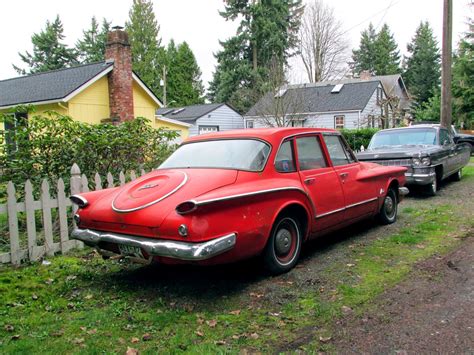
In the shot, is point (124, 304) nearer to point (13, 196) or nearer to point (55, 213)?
point (13, 196)

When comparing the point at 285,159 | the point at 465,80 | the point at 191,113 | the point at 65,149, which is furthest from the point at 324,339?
the point at 191,113

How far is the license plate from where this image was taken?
4.24 meters

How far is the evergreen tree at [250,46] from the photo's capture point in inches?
1539

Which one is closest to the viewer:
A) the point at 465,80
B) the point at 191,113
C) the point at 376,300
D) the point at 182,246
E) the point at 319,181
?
the point at 182,246

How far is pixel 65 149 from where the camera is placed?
22.4 ft

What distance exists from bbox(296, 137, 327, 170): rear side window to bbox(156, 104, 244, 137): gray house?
24.2 metres

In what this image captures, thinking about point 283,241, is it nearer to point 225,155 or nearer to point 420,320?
point 225,155

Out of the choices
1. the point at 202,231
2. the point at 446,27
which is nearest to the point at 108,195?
the point at 202,231

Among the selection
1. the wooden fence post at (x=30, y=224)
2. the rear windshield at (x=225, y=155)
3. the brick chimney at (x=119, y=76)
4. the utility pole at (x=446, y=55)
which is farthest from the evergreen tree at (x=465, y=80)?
the wooden fence post at (x=30, y=224)

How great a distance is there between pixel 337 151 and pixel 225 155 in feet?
6.71

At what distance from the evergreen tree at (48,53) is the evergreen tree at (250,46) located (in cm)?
2383

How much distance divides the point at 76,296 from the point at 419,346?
131 inches

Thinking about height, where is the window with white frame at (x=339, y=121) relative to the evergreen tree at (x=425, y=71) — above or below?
below

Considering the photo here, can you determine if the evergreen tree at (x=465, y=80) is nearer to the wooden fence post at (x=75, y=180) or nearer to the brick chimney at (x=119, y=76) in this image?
the brick chimney at (x=119, y=76)
